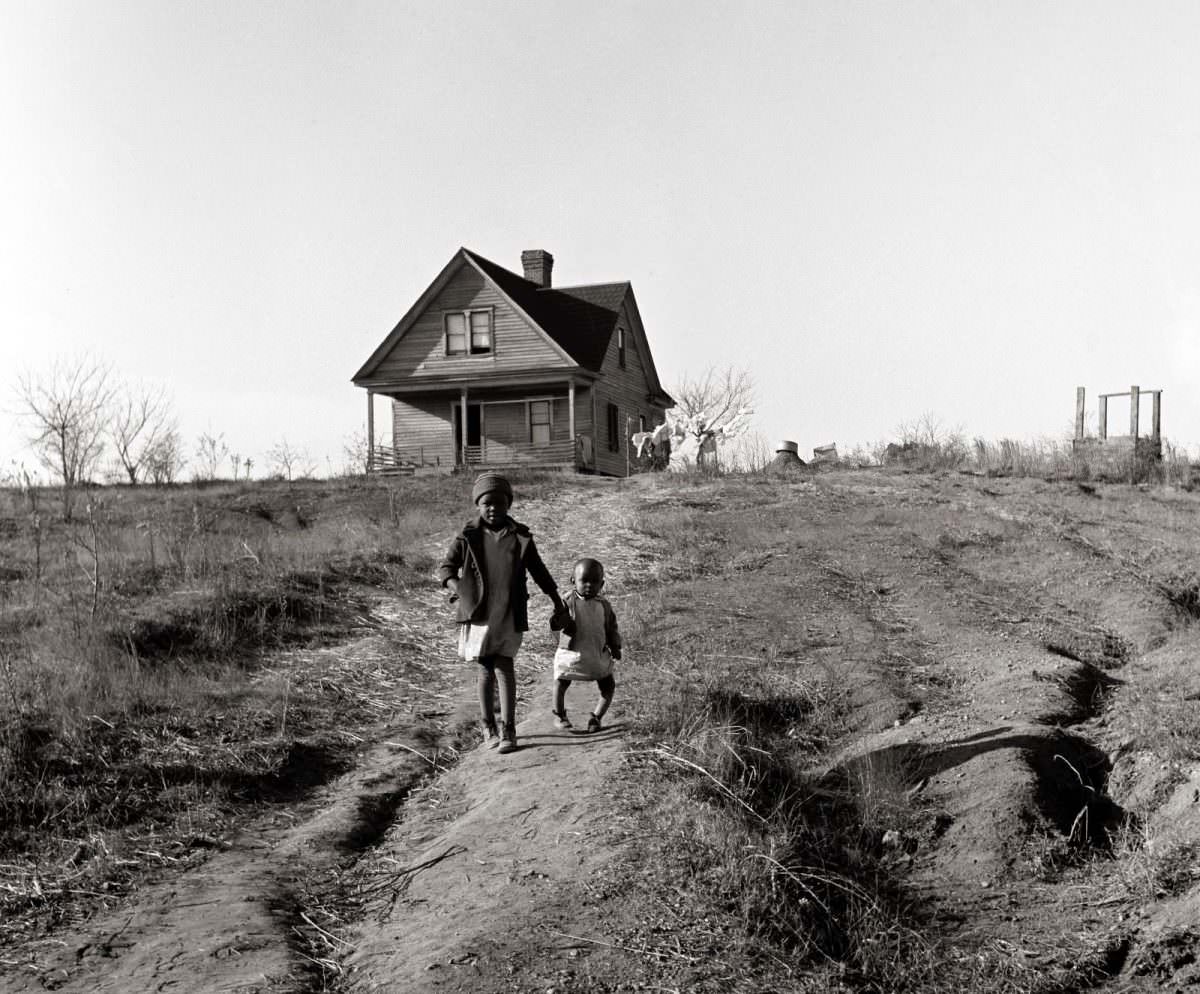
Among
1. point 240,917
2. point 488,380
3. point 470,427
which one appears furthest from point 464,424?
point 240,917

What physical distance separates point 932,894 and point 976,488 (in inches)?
691

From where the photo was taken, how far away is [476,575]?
735 cm

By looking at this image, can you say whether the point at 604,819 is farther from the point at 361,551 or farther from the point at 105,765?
the point at 361,551

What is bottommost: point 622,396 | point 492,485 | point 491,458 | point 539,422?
point 491,458

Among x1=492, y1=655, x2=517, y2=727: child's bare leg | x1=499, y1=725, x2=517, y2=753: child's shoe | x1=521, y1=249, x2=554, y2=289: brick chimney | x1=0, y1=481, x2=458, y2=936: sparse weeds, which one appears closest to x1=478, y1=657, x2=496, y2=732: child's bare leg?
x1=492, y1=655, x2=517, y2=727: child's bare leg

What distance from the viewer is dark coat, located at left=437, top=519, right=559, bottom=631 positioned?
7.29 meters

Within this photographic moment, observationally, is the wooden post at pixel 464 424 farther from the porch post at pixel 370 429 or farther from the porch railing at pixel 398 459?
the porch post at pixel 370 429

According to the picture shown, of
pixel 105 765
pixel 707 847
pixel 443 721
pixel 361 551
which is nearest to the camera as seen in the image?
pixel 707 847

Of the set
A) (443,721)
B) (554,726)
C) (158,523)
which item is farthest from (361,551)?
(554,726)

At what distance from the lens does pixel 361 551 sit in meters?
15.0

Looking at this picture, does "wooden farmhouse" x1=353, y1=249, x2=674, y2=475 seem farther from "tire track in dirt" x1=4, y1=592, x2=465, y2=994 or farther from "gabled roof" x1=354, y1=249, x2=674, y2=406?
"tire track in dirt" x1=4, y1=592, x2=465, y2=994

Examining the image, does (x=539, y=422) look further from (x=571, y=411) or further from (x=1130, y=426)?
(x=1130, y=426)

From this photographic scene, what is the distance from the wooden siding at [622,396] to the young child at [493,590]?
26.8 meters

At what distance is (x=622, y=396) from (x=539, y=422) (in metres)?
4.06
